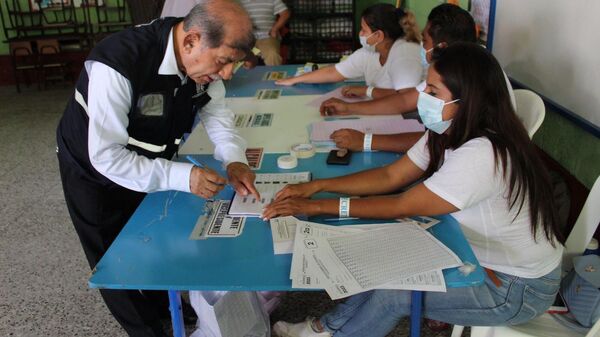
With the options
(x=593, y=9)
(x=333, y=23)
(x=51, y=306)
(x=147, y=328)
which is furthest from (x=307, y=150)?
(x=333, y=23)

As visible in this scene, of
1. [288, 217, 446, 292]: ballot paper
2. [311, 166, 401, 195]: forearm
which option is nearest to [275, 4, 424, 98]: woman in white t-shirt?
[311, 166, 401, 195]: forearm

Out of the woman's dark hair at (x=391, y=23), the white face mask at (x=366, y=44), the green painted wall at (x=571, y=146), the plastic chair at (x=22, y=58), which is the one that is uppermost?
the woman's dark hair at (x=391, y=23)

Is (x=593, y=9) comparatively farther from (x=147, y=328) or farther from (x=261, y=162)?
(x=147, y=328)

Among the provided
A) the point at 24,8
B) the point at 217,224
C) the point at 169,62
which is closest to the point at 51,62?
the point at 24,8

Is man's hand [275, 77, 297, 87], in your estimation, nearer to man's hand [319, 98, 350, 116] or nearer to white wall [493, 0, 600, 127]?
man's hand [319, 98, 350, 116]

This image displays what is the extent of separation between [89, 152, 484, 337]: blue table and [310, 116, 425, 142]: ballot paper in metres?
0.65

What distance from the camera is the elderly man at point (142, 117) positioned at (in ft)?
4.21

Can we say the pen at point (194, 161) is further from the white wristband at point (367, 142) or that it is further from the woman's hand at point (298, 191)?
the white wristband at point (367, 142)

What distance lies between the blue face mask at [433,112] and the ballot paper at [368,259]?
324mm

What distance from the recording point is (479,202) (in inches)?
50.1

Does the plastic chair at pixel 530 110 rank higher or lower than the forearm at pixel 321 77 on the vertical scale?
higher

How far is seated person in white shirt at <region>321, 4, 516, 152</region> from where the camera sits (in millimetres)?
1768

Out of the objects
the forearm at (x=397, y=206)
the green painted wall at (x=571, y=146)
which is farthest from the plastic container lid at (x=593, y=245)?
the forearm at (x=397, y=206)

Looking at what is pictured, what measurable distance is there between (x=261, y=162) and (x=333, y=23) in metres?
4.48
